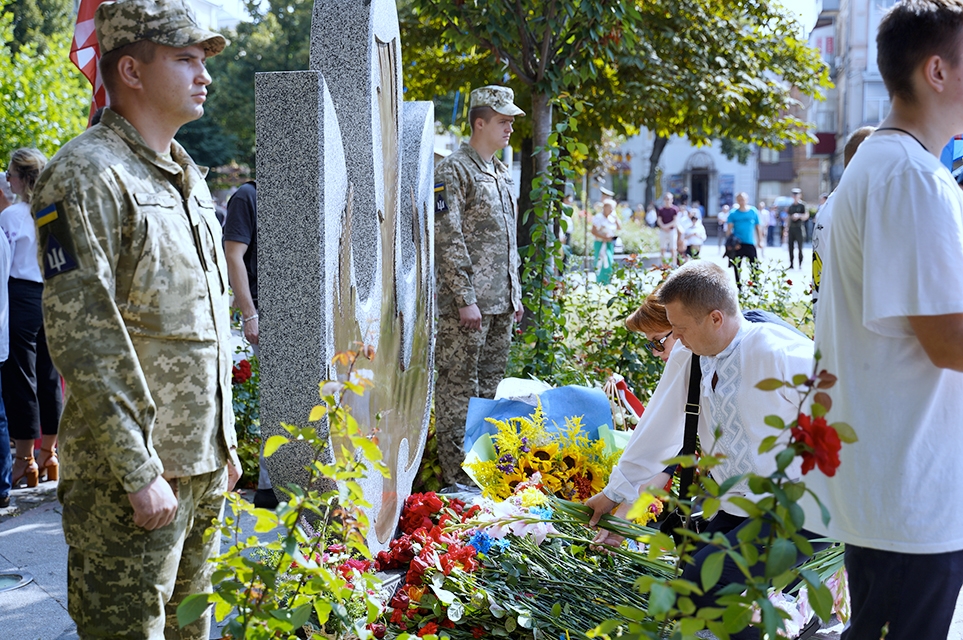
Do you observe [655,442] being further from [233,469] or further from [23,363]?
[23,363]

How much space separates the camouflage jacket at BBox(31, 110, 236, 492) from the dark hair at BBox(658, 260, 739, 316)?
1.49m

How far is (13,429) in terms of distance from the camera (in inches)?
216

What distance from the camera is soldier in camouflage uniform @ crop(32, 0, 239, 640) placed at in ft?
6.57

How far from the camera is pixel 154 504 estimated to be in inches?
80.7

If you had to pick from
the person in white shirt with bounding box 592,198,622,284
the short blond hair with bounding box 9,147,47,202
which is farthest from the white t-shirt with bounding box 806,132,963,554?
the person in white shirt with bounding box 592,198,622,284

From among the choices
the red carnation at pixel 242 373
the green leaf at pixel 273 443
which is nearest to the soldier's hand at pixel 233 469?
the green leaf at pixel 273 443

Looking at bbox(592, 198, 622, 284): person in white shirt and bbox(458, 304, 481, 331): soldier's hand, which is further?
bbox(592, 198, 622, 284): person in white shirt

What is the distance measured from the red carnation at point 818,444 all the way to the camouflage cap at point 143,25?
166cm

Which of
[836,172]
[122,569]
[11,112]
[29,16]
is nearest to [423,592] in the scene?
[122,569]

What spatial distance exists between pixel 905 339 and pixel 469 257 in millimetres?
3414

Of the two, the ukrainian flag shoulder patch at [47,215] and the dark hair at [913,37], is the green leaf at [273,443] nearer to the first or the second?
the ukrainian flag shoulder patch at [47,215]

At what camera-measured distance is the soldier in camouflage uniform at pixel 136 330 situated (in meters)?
2.00

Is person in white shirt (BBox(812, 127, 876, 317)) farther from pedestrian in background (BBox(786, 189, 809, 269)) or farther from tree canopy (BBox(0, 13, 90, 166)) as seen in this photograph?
pedestrian in background (BBox(786, 189, 809, 269))

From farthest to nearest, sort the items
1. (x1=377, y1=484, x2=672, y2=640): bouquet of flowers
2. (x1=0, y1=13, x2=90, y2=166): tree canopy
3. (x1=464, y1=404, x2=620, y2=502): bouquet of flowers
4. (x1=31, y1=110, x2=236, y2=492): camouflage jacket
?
(x1=0, y1=13, x2=90, y2=166): tree canopy
(x1=464, y1=404, x2=620, y2=502): bouquet of flowers
(x1=377, y1=484, x2=672, y2=640): bouquet of flowers
(x1=31, y1=110, x2=236, y2=492): camouflage jacket
